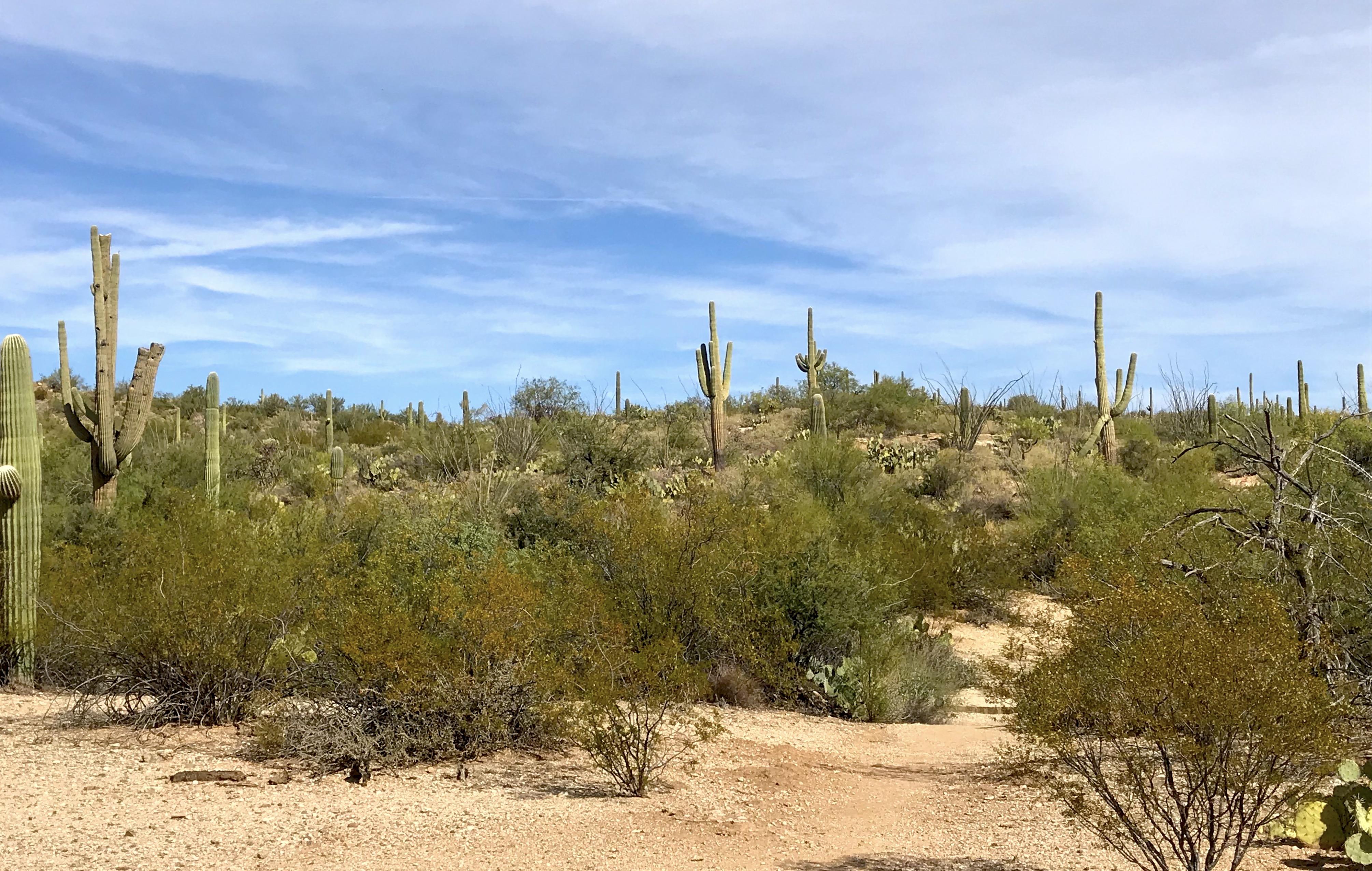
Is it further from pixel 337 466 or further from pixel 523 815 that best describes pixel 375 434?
pixel 523 815

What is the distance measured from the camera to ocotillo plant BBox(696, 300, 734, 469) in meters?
27.1

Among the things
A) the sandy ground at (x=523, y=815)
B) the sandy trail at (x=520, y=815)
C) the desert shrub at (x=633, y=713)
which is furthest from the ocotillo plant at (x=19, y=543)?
the desert shrub at (x=633, y=713)

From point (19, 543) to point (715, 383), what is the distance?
A: 16.9m

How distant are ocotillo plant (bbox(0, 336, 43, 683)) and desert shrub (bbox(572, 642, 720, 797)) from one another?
6.36 meters

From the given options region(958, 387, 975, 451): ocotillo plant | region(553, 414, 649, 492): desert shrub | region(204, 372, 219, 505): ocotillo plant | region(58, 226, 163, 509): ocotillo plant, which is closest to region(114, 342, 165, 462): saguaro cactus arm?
region(58, 226, 163, 509): ocotillo plant

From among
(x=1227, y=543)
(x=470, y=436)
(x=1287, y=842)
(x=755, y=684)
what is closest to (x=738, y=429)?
(x=470, y=436)

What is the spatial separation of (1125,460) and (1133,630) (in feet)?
85.5

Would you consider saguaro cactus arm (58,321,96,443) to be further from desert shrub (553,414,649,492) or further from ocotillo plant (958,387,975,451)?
ocotillo plant (958,387,975,451)

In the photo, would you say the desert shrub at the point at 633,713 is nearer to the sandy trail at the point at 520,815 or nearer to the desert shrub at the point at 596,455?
the sandy trail at the point at 520,815

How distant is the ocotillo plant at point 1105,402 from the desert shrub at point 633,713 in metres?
20.5

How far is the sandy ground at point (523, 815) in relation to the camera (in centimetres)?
682

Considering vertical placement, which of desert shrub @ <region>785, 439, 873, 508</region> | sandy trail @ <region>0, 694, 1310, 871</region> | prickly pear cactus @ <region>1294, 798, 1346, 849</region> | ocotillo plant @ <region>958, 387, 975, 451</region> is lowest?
sandy trail @ <region>0, 694, 1310, 871</region>

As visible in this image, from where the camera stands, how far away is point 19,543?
12039 millimetres

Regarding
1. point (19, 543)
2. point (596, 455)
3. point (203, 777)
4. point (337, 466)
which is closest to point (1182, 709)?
point (203, 777)
